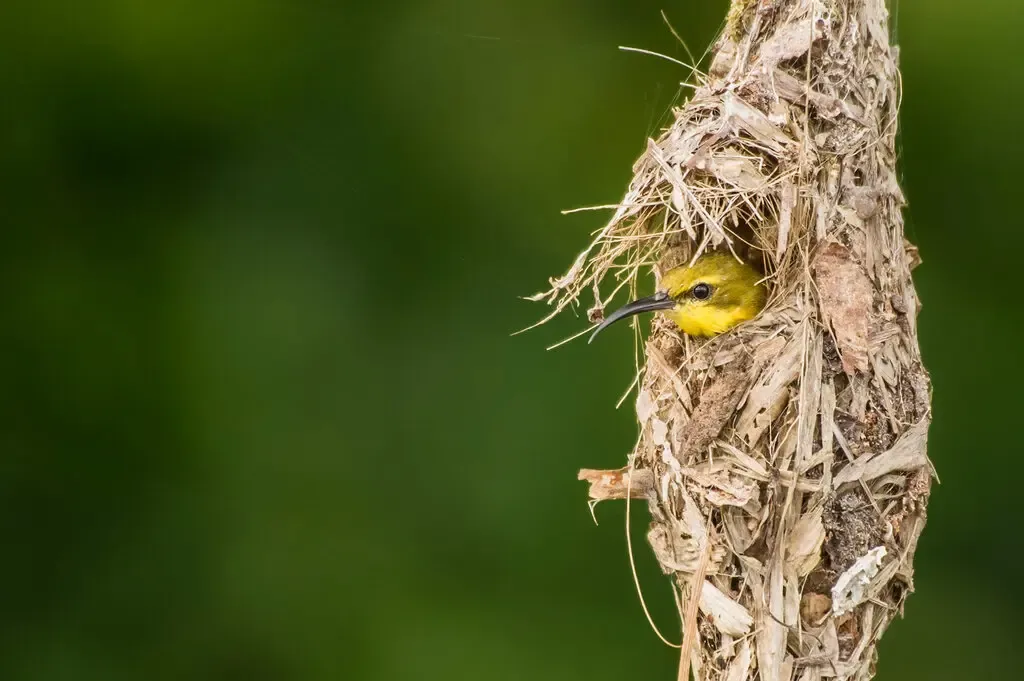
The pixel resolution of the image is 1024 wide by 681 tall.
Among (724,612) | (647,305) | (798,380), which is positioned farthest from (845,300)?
(724,612)

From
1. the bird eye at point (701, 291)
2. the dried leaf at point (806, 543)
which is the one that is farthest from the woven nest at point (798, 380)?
the bird eye at point (701, 291)

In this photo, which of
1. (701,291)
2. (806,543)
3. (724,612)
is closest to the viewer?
(806,543)

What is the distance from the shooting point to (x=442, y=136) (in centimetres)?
465

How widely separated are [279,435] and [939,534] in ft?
8.70

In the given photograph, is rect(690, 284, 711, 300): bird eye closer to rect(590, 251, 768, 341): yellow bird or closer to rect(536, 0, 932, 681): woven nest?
rect(590, 251, 768, 341): yellow bird

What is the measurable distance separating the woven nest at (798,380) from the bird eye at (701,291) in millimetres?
124

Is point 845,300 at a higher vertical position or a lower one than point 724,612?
higher

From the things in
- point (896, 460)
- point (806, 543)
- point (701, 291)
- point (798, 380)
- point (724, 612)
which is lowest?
point (724, 612)

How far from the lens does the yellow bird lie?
277 cm

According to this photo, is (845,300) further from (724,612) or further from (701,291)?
(724,612)

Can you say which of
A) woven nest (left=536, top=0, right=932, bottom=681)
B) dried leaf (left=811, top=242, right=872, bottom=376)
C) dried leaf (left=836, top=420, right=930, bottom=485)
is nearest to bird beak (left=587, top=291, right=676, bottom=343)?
woven nest (left=536, top=0, right=932, bottom=681)

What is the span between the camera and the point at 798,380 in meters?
2.52

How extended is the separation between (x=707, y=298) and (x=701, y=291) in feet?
0.08

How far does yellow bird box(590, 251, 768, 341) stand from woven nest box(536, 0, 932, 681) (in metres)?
0.09
